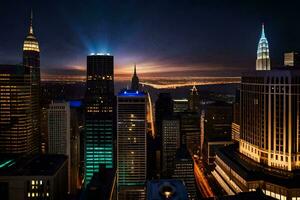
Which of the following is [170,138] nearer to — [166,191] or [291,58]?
[291,58]

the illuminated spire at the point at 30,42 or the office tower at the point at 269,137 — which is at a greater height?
the illuminated spire at the point at 30,42

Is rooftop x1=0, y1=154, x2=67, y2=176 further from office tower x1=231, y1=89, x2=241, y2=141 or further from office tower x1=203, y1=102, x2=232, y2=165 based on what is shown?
office tower x1=203, y1=102, x2=232, y2=165

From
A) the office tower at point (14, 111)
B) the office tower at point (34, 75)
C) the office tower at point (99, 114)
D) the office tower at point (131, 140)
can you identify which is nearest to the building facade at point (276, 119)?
the office tower at point (131, 140)

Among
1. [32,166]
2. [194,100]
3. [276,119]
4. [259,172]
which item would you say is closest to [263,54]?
[276,119]

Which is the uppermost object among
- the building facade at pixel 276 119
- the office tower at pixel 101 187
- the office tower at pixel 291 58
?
the office tower at pixel 291 58

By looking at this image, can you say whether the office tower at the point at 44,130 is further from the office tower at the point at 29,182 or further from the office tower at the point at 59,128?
the office tower at the point at 29,182

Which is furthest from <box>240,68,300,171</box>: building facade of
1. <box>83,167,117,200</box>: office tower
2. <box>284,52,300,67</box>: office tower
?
<box>83,167,117,200</box>: office tower

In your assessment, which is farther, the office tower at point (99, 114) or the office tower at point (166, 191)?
the office tower at point (99, 114)

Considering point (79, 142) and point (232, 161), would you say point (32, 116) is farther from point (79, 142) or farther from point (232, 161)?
point (232, 161)

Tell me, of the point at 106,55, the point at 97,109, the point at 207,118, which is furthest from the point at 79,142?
the point at 207,118
